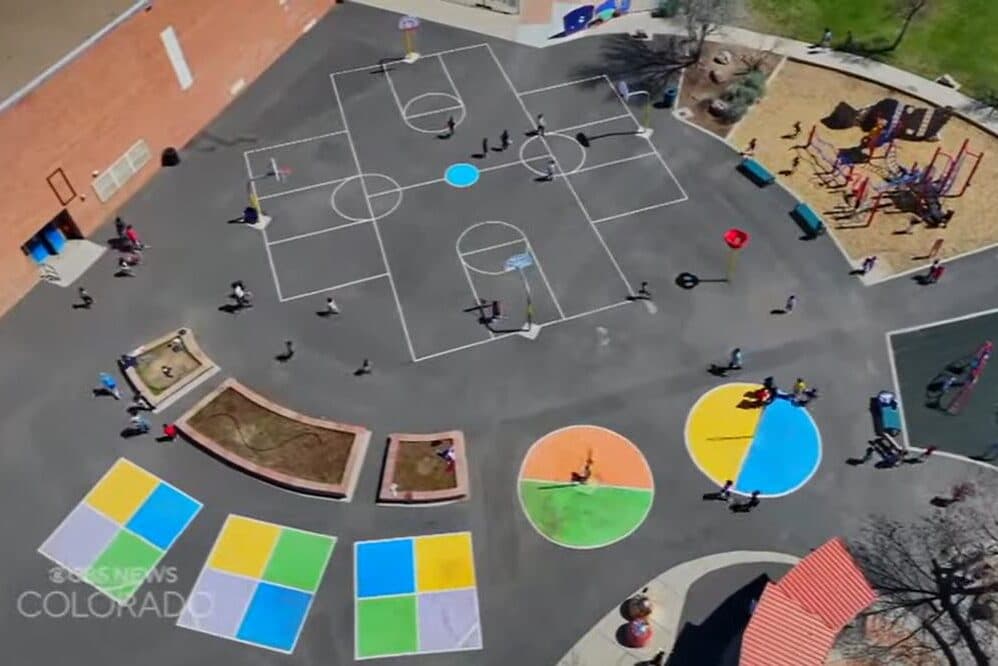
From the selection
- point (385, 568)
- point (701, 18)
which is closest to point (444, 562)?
point (385, 568)

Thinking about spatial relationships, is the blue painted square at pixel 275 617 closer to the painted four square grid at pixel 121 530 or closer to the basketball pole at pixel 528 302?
the painted four square grid at pixel 121 530

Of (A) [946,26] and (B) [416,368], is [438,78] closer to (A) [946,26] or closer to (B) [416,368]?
(B) [416,368]

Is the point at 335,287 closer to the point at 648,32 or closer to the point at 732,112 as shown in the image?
the point at 732,112

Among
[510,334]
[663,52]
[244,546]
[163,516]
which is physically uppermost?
[663,52]

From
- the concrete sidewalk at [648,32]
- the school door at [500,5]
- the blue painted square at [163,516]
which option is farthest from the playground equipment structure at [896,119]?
the blue painted square at [163,516]

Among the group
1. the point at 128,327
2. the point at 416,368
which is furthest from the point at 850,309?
the point at 128,327

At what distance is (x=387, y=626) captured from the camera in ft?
97.7

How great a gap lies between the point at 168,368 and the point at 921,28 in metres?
45.1

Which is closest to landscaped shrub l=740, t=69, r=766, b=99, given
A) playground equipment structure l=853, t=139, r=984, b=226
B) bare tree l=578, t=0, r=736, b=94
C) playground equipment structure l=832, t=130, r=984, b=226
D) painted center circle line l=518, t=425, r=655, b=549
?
bare tree l=578, t=0, r=736, b=94

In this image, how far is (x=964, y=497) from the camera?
32.1 meters

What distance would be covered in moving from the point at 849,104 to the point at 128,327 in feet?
124

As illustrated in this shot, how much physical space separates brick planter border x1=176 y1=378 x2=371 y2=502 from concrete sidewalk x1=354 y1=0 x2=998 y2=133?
27.0 metres

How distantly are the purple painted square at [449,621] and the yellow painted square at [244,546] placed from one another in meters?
5.98

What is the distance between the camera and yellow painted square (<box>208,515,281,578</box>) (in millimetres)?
31062
